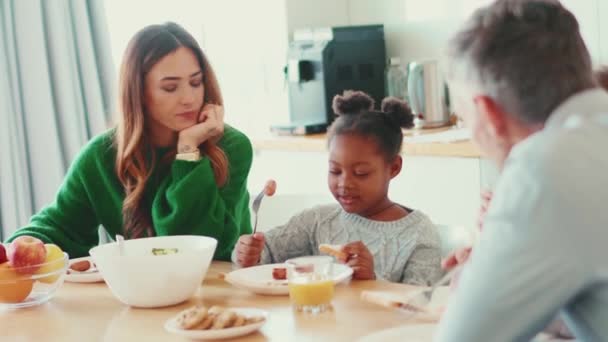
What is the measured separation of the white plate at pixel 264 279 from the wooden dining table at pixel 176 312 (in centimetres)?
2

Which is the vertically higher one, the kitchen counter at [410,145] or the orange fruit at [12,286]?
the kitchen counter at [410,145]

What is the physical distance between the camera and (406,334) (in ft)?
4.96

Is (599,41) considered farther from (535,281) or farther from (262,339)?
(535,281)

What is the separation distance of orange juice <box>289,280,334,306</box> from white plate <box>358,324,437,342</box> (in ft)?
0.68

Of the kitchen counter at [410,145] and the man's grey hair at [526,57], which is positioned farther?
the kitchen counter at [410,145]

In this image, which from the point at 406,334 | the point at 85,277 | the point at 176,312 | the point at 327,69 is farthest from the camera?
the point at 327,69

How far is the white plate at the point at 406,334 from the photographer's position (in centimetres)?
149

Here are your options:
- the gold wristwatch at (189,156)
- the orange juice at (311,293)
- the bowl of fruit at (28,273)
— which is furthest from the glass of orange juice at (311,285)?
the gold wristwatch at (189,156)

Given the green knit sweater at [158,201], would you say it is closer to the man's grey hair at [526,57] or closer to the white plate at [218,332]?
the white plate at [218,332]

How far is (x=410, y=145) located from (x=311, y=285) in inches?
67.9

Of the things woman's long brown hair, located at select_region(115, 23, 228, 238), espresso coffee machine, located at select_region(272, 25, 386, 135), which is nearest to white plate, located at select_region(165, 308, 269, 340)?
woman's long brown hair, located at select_region(115, 23, 228, 238)

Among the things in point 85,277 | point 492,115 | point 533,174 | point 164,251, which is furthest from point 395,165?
point 533,174

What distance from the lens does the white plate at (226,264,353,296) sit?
73.4 inches

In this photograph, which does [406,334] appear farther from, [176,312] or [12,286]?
[12,286]
